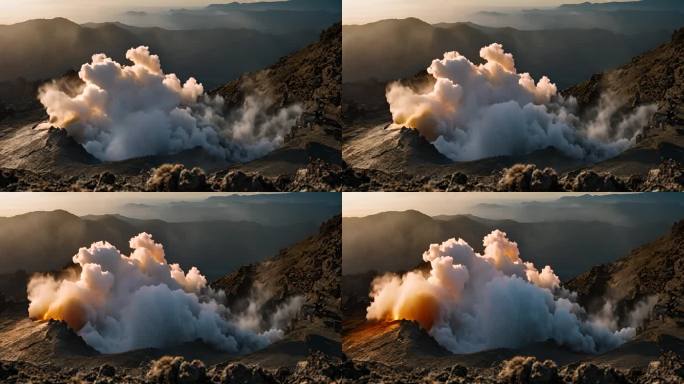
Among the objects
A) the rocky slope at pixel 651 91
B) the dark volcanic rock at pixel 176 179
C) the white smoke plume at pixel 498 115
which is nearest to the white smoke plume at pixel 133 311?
the dark volcanic rock at pixel 176 179

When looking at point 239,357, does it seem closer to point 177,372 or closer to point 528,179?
point 177,372

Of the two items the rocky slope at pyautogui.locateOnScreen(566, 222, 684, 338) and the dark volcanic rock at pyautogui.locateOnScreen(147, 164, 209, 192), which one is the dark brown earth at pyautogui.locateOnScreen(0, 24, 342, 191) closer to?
the dark volcanic rock at pyautogui.locateOnScreen(147, 164, 209, 192)

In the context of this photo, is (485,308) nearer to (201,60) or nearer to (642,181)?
(642,181)

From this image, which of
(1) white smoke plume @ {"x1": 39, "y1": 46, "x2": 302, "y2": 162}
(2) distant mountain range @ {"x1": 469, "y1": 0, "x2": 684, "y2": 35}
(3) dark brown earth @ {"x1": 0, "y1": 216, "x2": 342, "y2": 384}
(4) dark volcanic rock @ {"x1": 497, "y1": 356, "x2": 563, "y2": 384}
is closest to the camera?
(4) dark volcanic rock @ {"x1": 497, "y1": 356, "x2": 563, "y2": 384}

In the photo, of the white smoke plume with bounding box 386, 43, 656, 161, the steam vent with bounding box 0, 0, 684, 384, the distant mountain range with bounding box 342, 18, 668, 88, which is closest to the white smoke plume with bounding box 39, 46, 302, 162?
the steam vent with bounding box 0, 0, 684, 384

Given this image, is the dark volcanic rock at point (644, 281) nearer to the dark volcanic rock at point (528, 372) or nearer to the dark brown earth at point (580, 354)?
the dark brown earth at point (580, 354)

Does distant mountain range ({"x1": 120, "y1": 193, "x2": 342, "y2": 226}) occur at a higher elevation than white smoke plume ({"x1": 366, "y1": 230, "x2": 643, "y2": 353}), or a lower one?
higher
